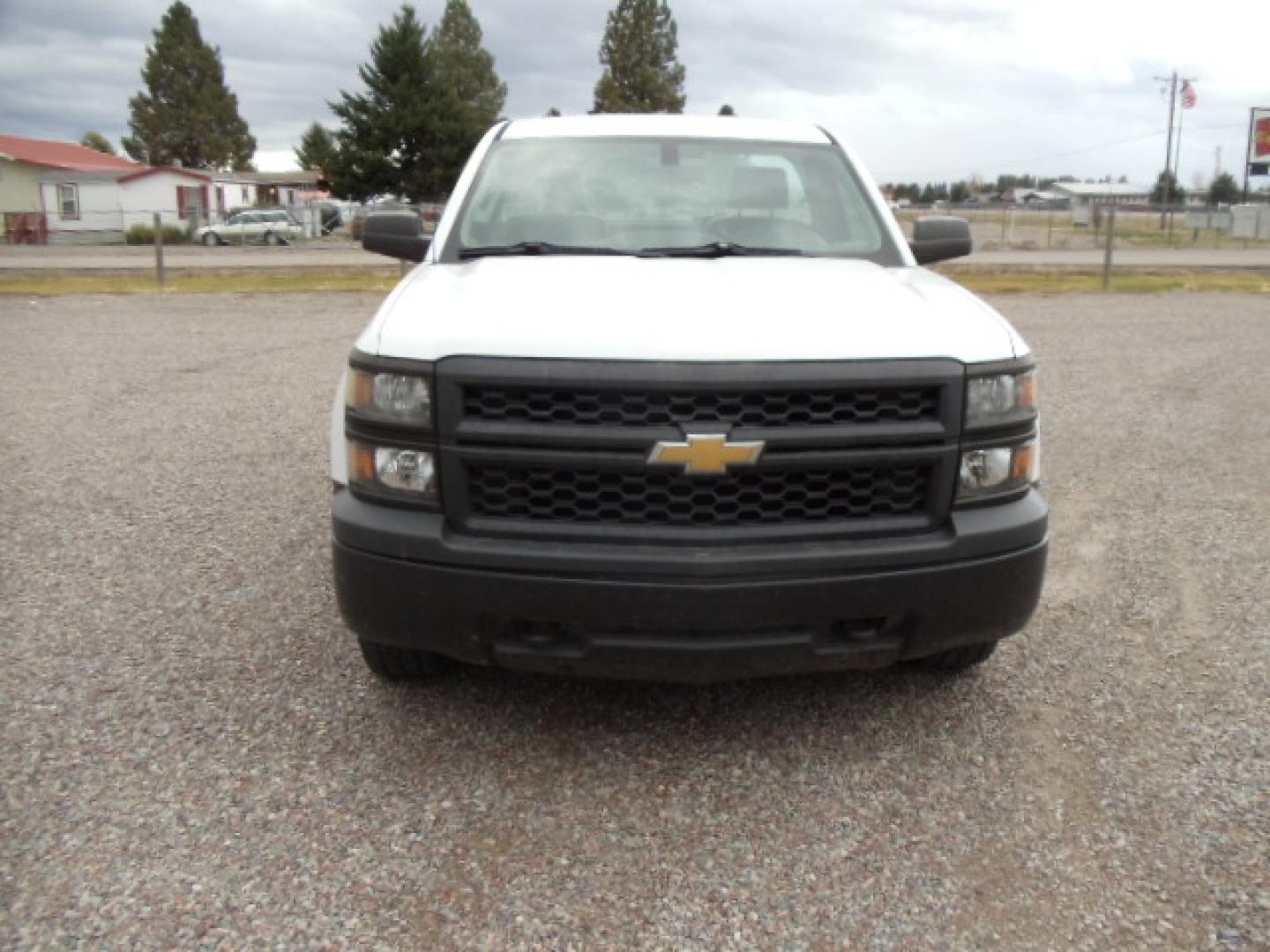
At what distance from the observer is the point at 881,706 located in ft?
11.0

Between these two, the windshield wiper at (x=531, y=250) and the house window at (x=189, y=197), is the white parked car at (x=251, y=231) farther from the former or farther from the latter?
the windshield wiper at (x=531, y=250)

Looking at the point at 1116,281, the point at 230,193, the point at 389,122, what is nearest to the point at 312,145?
the point at 230,193

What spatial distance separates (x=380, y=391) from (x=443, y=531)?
0.40m

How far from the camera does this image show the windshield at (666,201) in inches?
153

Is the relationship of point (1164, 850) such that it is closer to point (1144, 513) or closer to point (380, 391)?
point (380, 391)

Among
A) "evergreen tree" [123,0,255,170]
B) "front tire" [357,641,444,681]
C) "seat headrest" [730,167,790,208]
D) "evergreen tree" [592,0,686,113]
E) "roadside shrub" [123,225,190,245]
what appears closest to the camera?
"front tire" [357,641,444,681]

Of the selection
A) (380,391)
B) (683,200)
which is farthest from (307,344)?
(380,391)

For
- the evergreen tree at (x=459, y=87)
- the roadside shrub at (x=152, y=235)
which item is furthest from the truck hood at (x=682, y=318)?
the evergreen tree at (x=459, y=87)

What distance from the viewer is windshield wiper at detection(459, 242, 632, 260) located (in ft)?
12.3

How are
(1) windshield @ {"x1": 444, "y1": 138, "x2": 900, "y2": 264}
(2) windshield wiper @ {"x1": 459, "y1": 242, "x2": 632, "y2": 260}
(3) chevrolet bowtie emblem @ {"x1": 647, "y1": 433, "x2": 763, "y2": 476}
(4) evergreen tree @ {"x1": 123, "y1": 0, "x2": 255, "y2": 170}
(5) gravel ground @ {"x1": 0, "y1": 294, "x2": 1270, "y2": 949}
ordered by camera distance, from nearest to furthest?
(5) gravel ground @ {"x1": 0, "y1": 294, "x2": 1270, "y2": 949}
(3) chevrolet bowtie emblem @ {"x1": 647, "y1": 433, "x2": 763, "y2": 476}
(2) windshield wiper @ {"x1": 459, "y1": 242, "x2": 632, "y2": 260}
(1) windshield @ {"x1": 444, "y1": 138, "x2": 900, "y2": 264}
(4) evergreen tree @ {"x1": 123, "y1": 0, "x2": 255, "y2": 170}

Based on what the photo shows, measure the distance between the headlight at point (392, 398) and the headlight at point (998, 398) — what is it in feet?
4.46

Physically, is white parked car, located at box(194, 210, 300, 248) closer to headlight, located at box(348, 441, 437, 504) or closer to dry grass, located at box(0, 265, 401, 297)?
dry grass, located at box(0, 265, 401, 297)

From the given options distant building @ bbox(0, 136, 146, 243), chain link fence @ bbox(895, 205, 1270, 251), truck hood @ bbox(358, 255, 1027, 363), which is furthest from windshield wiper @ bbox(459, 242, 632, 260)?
distant building @ bbox(0, 136, 146, 243)

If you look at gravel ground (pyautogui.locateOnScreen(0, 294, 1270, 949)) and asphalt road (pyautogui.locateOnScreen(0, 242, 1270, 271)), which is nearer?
gravel ground (pyautogui.locateOnScreen(0, 294, 1270, 949))
